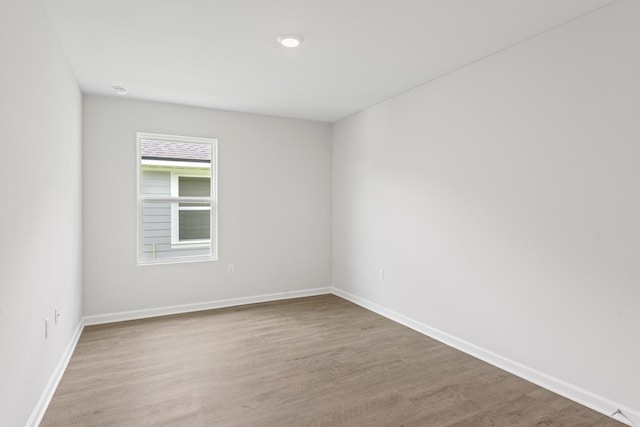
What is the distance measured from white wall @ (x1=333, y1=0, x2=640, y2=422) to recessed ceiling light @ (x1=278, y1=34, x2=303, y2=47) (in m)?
1.52

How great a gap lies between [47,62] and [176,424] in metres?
2.46

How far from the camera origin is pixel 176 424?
214 centimetres

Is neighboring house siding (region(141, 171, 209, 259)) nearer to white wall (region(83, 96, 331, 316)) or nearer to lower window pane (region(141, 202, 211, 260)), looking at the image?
lower window pane (region(141, 202, 211, 260))

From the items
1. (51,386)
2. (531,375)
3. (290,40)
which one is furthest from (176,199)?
→ (531,375)

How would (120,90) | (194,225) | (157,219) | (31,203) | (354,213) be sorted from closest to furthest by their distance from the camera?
1. (31,203)
2. (120,90)
3. (157,219)
4. (194,225)
5. (354,213)

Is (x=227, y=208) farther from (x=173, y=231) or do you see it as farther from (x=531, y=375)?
(x=531, y=375)

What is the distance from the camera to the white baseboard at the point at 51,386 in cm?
210

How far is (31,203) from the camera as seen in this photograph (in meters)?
2.04

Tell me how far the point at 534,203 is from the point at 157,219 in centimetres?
394

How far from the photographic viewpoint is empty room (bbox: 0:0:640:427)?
218cm

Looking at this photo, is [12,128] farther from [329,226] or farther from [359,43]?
[329,226]

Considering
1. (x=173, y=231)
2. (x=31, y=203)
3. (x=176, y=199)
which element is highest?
(x=176, y=199)

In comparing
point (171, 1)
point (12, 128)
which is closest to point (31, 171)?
point (12, 128)

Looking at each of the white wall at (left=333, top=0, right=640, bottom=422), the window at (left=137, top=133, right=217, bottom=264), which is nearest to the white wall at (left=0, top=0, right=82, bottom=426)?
the window at (left=137, top=133, right=217, bottom=264)
